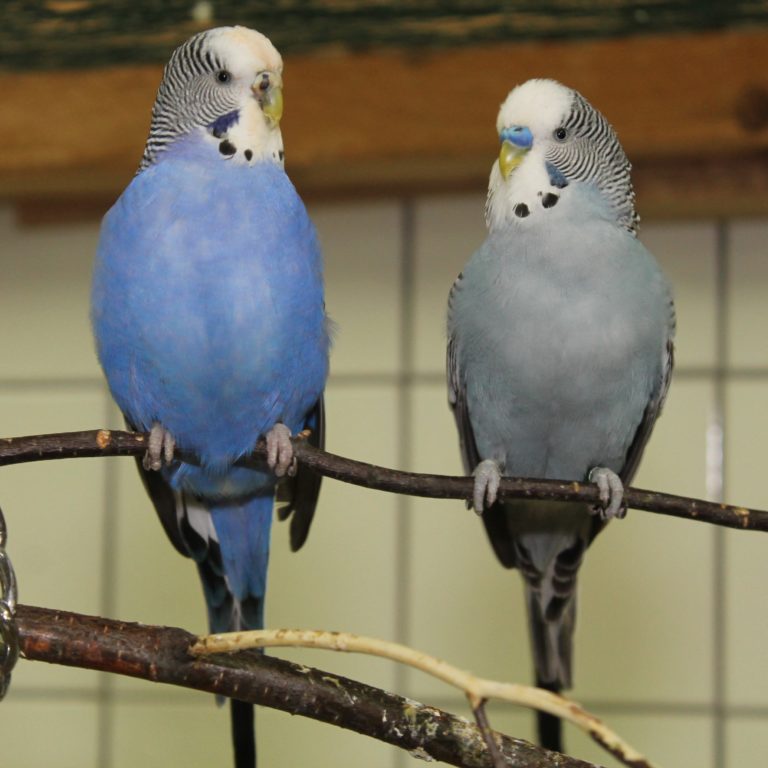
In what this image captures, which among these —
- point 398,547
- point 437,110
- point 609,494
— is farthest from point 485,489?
point 398,547

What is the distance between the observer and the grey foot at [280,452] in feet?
3.18

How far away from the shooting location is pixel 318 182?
1491 mm

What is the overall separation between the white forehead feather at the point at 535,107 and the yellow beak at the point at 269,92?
206mm

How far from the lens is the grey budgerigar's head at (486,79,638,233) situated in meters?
1.01

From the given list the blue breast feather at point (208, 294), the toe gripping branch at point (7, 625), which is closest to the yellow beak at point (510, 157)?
the blue breast feather at point (208, 294)

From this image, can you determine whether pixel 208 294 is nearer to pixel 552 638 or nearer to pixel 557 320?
pixel 557 320

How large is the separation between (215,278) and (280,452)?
0.16m

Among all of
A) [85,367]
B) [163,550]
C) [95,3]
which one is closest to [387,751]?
[163,550]

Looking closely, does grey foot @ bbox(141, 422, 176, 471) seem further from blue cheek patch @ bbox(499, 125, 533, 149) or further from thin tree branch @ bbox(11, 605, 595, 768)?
blue cheek patch @ bbox(499, 125, 533, 149)

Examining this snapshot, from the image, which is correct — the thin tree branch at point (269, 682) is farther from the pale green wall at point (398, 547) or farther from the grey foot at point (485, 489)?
the pale green wall at point (398, 547)

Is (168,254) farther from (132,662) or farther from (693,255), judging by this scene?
Result: (693,255)

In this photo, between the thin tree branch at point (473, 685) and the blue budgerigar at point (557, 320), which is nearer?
the thin tree branch at point (473, 685)

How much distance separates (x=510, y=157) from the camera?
1.01 meters

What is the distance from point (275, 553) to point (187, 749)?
321 millimetres
